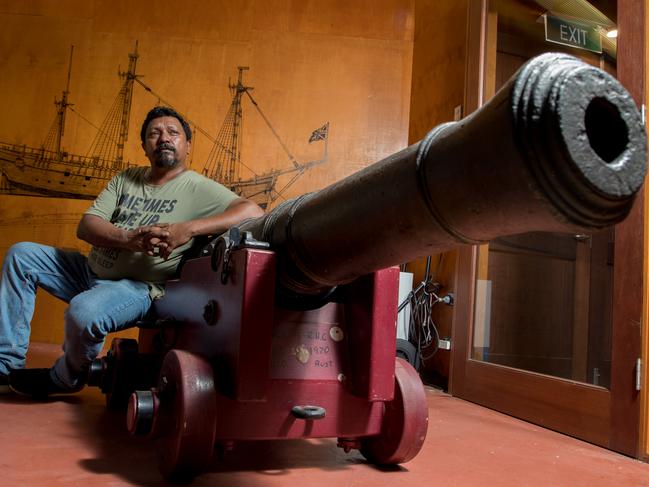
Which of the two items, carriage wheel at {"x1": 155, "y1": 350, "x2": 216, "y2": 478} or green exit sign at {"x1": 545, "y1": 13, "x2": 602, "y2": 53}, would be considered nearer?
carriage wheel at {"x1": 155, "y1": 350, "x2": 216, "y2": 478}

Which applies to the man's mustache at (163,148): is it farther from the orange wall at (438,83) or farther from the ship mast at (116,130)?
the ship mast at (116,130)

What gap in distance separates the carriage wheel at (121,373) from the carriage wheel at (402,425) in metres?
0.91

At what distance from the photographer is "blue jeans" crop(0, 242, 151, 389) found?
5.65ft

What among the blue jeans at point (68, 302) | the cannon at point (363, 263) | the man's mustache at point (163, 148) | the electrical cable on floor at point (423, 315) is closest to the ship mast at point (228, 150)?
the electrical cable on floor at point (423, 315)

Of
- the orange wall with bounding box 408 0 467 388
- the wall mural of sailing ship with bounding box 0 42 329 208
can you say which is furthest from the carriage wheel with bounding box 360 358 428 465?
the wall mural of sailing ship with bounding box 0 42 329 208

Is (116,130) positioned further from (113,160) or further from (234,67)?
(234,67)

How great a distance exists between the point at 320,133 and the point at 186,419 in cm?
299

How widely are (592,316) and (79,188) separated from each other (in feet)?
10.7

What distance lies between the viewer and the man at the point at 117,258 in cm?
177

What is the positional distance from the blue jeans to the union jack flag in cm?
208

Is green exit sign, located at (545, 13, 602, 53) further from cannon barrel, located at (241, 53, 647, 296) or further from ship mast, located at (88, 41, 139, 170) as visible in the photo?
ship mast, located at (88, 41, 139, 170)

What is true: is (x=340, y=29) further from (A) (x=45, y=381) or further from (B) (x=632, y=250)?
(A) (x=45, y=381)

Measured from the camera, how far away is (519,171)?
0.64 metres

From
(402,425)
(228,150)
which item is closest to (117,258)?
(402,425)
